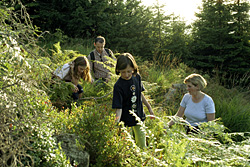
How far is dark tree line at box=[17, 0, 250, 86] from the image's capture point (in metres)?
12.6

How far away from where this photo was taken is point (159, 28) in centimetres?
1398

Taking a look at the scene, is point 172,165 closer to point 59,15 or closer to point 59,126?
point 59,126

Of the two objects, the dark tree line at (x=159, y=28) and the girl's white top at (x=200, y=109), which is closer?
the girl's white top at (x=200, y=109)

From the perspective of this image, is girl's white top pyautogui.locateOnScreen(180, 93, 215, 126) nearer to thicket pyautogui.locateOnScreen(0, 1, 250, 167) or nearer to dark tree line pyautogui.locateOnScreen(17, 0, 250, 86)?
thicket pyautogui.locateOnScreen(0, 1, 250, 167)

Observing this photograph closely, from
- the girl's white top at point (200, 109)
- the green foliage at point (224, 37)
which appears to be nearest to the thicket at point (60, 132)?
the girl's white top at point (200, 109)

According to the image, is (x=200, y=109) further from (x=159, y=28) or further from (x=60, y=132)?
(x=159, y=28)

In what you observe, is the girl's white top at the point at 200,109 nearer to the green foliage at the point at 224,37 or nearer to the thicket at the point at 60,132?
the thicket at the point at 60,132

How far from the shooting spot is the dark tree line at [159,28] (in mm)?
12617

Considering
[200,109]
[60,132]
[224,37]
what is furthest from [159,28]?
[60,132]

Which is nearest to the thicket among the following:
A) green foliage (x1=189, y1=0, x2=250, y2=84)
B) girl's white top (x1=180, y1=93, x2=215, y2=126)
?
girl's white top (x1=180, y1=93, x2=215, y2=126)

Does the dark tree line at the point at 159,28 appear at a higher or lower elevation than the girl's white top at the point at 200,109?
higher

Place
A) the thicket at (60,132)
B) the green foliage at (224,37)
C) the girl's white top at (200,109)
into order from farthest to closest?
the green foliage at (224,37) → the girl's white top at (200,109) → the thicket at (60,132)

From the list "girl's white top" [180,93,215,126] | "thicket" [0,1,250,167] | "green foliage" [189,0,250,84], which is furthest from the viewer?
"green foliage" [189,0,250,84]

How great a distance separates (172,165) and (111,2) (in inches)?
530
